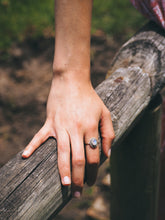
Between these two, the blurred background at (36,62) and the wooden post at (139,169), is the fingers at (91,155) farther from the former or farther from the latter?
the blurred background at (36,62)

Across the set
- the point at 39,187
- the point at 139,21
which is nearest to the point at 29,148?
the point at 39,187

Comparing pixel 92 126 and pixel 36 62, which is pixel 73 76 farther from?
pixel 36 62

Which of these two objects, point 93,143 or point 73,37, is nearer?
point 93,143

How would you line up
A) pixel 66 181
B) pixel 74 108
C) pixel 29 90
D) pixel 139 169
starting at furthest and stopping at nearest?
pixel 29 90, pixel 139 169, pixel 74 108, pixel 66 181

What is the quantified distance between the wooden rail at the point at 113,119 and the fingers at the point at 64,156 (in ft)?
0.05

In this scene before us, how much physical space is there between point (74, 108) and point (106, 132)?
0.43ft

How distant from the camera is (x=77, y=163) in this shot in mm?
840

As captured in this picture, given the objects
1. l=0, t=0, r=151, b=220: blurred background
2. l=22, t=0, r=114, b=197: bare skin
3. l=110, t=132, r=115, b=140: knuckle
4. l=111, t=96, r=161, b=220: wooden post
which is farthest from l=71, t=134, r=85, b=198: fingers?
l=0, t=0, r=151, b=220: blurred background

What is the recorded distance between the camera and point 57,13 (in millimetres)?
1025

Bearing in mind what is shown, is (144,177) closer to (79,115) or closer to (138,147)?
(138,147)

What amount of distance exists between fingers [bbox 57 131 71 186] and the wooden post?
1.75 feet

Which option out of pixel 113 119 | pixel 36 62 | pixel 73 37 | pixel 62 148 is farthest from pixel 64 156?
pixel 36 62

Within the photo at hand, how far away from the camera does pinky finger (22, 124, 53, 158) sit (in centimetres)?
84

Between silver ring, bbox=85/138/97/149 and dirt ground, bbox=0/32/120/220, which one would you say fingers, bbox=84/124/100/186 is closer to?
silver ring, bbox=85/138/97/149
